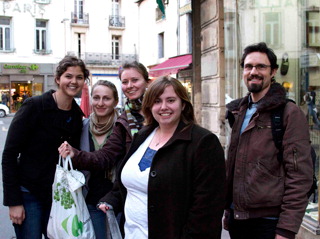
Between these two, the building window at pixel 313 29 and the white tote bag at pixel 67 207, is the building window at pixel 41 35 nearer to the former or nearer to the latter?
the building window at pixel 313 29

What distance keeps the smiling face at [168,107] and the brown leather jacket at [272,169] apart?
539 millimetres

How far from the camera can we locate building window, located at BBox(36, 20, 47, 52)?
3005 centimetres

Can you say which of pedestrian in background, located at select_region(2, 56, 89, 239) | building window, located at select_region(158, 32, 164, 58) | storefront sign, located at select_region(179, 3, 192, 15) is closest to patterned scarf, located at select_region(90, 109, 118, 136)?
pedestrian in background, located at select_region(2, 56, 89, 239)

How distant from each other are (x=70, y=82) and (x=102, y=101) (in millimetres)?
297

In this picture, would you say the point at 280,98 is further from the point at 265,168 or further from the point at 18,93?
the point at 18,93

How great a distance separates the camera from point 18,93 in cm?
2959

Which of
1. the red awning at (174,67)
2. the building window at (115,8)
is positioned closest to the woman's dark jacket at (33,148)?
the red awning at (174,67)

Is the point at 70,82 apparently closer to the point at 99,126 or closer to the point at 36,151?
the point at 99,126

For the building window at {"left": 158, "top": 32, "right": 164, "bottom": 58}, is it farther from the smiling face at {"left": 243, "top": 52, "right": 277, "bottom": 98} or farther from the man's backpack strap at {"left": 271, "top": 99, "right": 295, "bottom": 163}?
the man's backpack strap at {"left": 271, "top": 99, "right": 295, "bottom": 163}

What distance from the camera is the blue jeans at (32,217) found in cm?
278

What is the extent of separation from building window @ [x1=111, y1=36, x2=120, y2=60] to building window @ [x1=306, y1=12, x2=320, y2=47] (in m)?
29.5

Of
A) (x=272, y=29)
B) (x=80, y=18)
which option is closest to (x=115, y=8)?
(x=80, y=18)

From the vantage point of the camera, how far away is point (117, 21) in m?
33.1

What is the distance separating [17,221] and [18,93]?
94.7 feet
